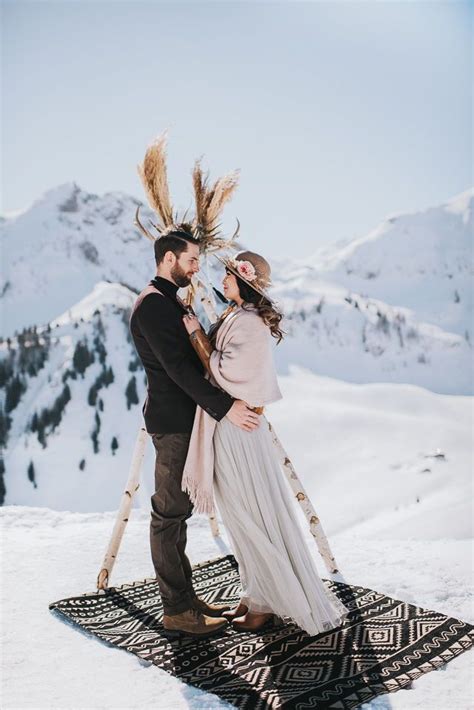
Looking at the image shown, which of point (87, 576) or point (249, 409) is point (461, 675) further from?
point (87, 576)

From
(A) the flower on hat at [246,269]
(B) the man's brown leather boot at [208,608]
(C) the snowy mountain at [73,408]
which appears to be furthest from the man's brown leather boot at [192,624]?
(C) the snowy mountain at [73,408]

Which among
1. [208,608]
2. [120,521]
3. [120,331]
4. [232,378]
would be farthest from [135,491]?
[120,331]

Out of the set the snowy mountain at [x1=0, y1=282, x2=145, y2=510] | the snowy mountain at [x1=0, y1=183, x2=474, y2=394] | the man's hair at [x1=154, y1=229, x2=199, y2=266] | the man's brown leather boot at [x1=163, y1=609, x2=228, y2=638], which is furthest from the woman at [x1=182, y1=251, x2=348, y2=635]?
the snowy mountain at [x1=0, y1=183, x2=474, y2=394]

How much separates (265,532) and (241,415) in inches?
27.1

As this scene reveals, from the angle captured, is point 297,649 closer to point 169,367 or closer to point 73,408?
point 169,367

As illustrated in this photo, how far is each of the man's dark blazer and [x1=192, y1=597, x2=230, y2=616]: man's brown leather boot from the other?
3.51 feet

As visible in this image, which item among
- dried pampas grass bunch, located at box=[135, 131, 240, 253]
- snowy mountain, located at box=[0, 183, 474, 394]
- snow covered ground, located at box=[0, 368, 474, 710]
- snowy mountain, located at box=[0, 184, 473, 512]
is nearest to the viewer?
snow covered ground, located at box=[0, 368, 474, 710]

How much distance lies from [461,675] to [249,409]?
170cm

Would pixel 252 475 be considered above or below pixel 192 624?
above

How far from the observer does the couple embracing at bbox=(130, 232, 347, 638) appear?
3.50m

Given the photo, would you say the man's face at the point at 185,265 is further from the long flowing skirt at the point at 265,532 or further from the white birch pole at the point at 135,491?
the long flowing skirt at the point at 265,532

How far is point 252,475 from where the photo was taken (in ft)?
11.8

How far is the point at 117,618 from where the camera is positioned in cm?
391

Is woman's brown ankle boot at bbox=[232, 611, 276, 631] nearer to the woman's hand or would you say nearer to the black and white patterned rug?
the black and white patterned rug
